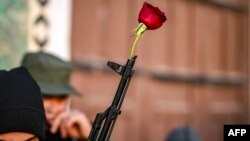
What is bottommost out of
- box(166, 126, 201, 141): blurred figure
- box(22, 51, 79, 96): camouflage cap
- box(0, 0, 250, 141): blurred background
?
box(166, 126, 201, 141): blurred figure

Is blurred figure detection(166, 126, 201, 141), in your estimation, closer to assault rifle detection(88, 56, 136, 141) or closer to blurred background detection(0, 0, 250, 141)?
blurred background detection(0, 0, 250, 141)

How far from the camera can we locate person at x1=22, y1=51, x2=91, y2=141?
3.42 m

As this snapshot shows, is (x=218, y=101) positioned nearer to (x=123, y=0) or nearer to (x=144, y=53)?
(x=144, y=53)

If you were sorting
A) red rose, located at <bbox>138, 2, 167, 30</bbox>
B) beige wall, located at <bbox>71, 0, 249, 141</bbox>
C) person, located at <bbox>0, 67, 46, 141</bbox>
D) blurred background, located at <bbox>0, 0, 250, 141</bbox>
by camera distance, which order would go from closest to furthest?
1. red rose, located at <bbox>138, 2, 167, 30</bbox>
2. person, located at <bbox>0, 67, 46, 141</bbox>
3. blurred background, located at <bbox>0, 0, 250, 141</bbox>
4. beige wall, located at <bbox>71, 0, 249, 141</bbox>

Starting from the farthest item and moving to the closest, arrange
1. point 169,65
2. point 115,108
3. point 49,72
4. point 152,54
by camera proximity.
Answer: point 169,65, point 152,54, point 49,72, point 115,108

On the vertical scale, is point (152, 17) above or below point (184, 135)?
above

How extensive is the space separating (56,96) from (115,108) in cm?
115

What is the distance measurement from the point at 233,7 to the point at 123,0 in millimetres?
1576

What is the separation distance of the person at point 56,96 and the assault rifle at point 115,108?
3.52 feet

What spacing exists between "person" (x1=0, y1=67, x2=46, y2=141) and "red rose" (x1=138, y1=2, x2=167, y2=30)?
0.58 meters

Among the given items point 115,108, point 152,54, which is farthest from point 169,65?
point 115,108

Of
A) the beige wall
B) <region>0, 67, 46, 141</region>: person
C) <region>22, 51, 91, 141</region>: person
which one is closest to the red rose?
<region>0, 67, 46, 141</region>: person

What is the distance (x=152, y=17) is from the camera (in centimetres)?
218

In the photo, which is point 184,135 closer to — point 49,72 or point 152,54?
point 49,72
